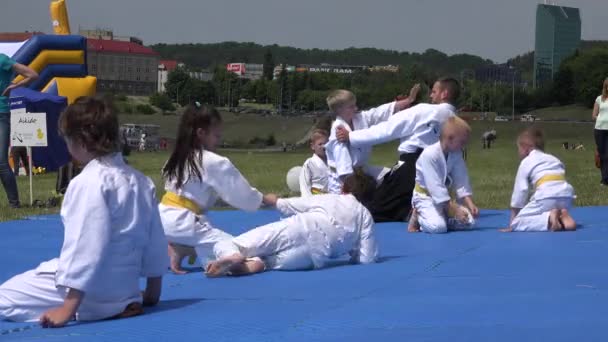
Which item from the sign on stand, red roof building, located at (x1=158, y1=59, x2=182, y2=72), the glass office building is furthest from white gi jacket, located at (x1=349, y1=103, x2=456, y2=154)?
the glass office building

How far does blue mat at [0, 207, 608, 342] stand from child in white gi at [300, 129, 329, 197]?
2.31 metres

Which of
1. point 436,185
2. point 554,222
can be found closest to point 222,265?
point 436,185

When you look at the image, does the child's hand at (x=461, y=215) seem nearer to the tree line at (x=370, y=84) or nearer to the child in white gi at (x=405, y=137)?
the child in white gi at (x=405, y=137)

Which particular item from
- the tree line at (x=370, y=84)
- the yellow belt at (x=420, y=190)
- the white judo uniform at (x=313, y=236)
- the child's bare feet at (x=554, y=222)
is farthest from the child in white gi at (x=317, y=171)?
the tree line at (x=370, y=84)

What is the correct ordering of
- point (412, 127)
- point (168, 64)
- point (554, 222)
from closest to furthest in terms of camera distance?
point (554, 222), point (412, 127), point (168, 64)

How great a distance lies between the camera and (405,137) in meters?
9.25

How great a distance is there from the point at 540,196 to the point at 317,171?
2390 millimetres

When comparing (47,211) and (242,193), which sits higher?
(242,193)

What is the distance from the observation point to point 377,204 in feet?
30.9

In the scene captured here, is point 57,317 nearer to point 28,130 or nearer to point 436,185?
point 436,185

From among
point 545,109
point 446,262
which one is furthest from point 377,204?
point 545,109

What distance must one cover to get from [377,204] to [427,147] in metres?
0.97

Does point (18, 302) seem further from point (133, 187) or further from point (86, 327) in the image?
point (133, 187)

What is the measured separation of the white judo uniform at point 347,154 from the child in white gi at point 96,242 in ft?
15.1
